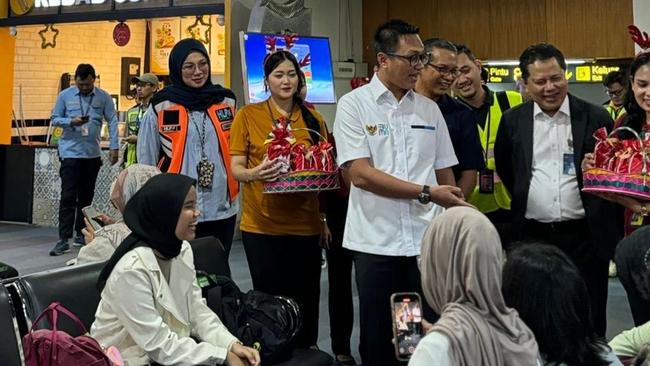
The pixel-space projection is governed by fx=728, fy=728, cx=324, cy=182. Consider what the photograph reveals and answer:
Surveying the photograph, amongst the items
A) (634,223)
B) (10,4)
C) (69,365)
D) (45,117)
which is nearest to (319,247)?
(634,223)

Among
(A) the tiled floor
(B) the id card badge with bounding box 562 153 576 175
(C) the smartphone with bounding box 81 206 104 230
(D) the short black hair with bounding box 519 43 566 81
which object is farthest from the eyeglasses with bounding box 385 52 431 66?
(A) the tiled floor

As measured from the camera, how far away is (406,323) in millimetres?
1997

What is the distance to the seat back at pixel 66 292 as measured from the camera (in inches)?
92.5

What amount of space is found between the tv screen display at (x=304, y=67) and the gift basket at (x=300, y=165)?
317 cm

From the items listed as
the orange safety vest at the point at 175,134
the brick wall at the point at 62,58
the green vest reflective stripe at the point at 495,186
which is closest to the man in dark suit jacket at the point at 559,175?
the green vest reflective stripe at the point at 495,186

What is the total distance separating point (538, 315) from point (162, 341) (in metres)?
1.20

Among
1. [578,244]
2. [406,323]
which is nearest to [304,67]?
[578,244]

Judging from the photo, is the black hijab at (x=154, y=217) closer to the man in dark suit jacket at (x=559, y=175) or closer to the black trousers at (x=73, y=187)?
the man in dark suit jacket at (x=559, y=175)

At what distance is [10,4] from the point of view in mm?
9102

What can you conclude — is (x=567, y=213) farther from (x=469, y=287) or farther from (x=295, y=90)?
(x=469, y=287)

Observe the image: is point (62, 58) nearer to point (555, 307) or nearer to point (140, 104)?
point (140, 104)

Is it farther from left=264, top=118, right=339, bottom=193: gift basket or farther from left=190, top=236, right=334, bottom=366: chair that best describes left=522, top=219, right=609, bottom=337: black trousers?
left=190, top=236, right=334, bottom=366: chair

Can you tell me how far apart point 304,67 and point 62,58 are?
5484 millimetres

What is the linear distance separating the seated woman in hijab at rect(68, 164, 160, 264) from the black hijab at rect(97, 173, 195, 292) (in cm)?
49
